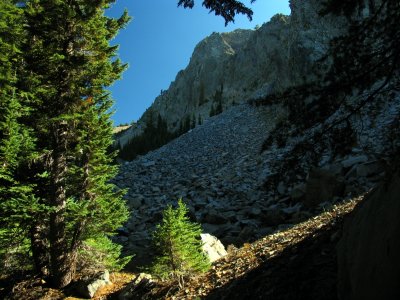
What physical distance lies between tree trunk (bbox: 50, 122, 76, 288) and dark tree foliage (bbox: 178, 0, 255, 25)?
6.08 metres

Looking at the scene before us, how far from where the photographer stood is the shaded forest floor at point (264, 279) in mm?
5340

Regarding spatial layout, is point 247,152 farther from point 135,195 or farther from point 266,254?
point 266,254

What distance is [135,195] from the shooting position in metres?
26.4

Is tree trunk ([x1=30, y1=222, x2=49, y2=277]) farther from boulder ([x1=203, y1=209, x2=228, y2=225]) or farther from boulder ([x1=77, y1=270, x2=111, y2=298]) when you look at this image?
boulder ([x1=203, y1=209, x2=228, y2=225])

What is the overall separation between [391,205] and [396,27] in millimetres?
2148

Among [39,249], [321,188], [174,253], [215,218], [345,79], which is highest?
[345,79]

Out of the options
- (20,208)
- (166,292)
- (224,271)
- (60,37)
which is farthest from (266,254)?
(60,37)

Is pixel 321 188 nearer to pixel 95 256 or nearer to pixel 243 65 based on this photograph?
pixel 95 256

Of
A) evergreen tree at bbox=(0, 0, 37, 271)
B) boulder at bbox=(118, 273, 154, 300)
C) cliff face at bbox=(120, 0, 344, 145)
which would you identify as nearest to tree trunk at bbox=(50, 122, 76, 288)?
evergreen tree at bbox=(0, 0, 37, 271)

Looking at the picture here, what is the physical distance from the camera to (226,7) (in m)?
5.86

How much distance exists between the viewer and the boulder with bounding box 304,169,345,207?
610 inches

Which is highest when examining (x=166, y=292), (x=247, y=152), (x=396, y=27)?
(x=247, y=152)

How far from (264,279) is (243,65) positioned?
78814mm

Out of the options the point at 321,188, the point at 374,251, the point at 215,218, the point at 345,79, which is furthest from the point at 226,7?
the point at 215,218
